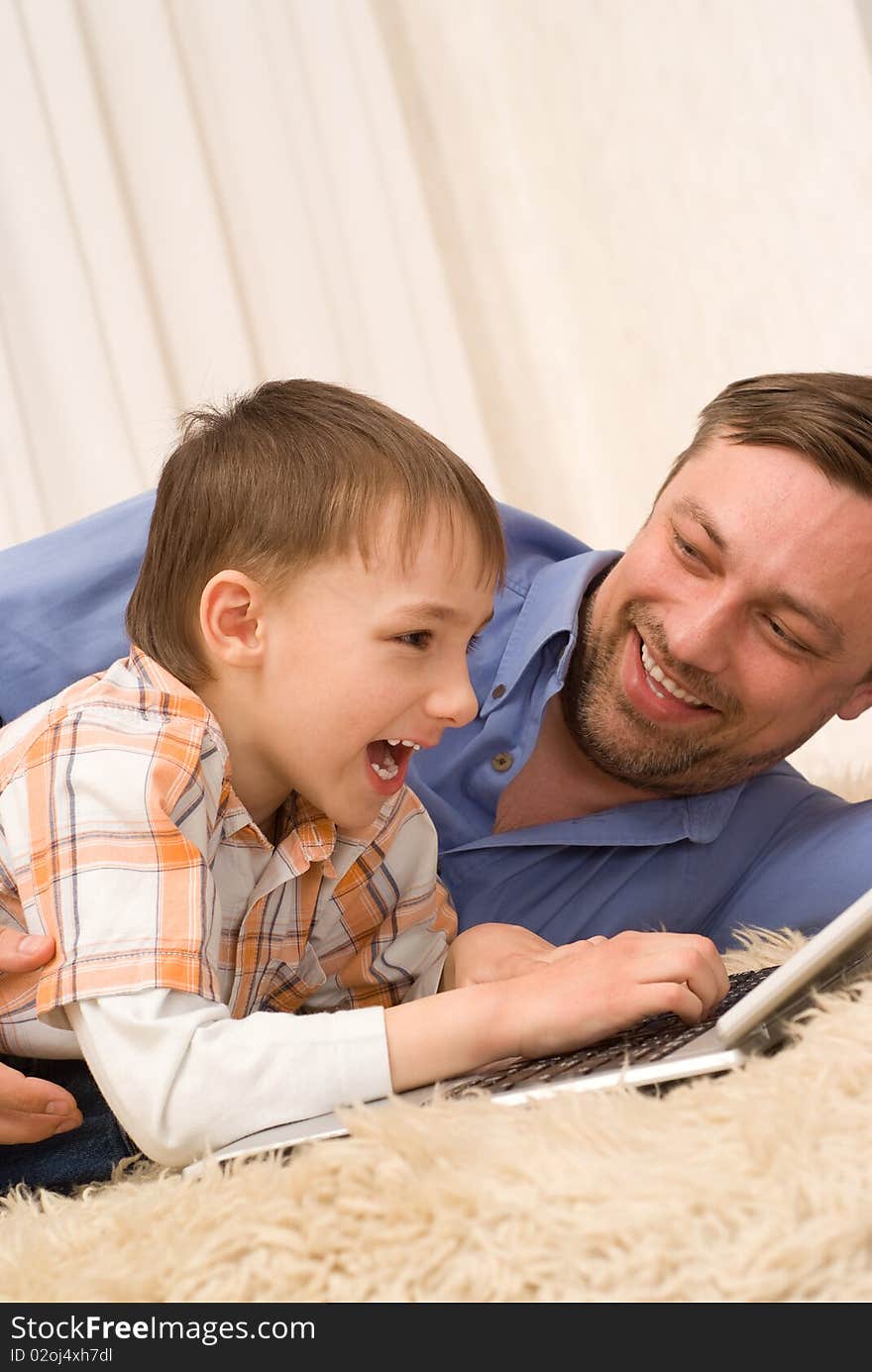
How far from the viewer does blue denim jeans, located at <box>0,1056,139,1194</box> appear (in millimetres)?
1061

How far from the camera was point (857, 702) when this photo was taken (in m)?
1.87

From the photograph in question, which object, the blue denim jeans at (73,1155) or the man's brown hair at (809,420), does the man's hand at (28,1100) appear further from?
the man's brown hair at (809,420)

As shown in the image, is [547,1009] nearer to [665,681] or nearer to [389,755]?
[389,755]

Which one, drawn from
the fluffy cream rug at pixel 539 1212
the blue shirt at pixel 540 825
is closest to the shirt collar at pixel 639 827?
the blue shirt at pixel 540 825

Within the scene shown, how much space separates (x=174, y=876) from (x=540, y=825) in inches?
31.2

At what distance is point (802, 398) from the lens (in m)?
1.72

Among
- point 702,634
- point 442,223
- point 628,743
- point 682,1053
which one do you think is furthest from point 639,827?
point 442,223

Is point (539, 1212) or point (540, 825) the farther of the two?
point (540, 825)

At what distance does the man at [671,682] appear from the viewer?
5.25 feet

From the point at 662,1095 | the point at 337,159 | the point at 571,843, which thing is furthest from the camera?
the point at 337,159

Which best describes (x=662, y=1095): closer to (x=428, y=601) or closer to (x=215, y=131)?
(x=428, y=601)

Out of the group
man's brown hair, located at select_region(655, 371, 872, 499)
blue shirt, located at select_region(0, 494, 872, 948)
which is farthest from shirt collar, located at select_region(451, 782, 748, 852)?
man's brown hair, located at select_region(655, 371, 872, 499)

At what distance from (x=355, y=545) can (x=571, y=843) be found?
26.6 inches

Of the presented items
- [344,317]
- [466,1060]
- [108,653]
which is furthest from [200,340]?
[466,1060]
